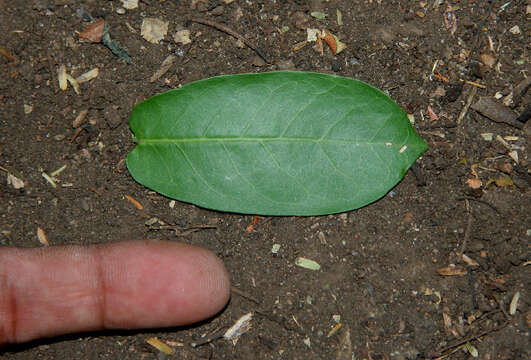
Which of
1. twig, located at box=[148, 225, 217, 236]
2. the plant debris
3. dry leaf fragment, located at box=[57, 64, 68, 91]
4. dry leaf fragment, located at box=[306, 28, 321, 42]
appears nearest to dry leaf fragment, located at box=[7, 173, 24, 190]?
dry leaf fragment, located at box=[57, 64, 68, 91]

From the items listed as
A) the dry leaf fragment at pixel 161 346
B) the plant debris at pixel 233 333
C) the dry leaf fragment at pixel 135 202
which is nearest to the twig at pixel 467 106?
the plant debris at pixel 233 333

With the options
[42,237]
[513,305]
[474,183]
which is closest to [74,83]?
[42,237]

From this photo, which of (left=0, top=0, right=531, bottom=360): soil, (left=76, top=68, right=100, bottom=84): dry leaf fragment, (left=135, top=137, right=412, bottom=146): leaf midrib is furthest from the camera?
(left=76, top=68, right=100, bottom=84): dry leaf fragment

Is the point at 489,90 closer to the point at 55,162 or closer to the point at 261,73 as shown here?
the point at 261,73

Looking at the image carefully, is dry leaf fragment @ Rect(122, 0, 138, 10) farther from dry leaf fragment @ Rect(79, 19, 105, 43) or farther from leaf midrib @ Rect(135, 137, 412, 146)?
leaf midrib @ Rect(135, 137, 412, 146)

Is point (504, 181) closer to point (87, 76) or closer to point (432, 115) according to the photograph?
point (432, 115)

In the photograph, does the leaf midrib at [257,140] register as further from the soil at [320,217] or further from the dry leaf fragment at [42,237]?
the dry leaf fragment at [42,237]
